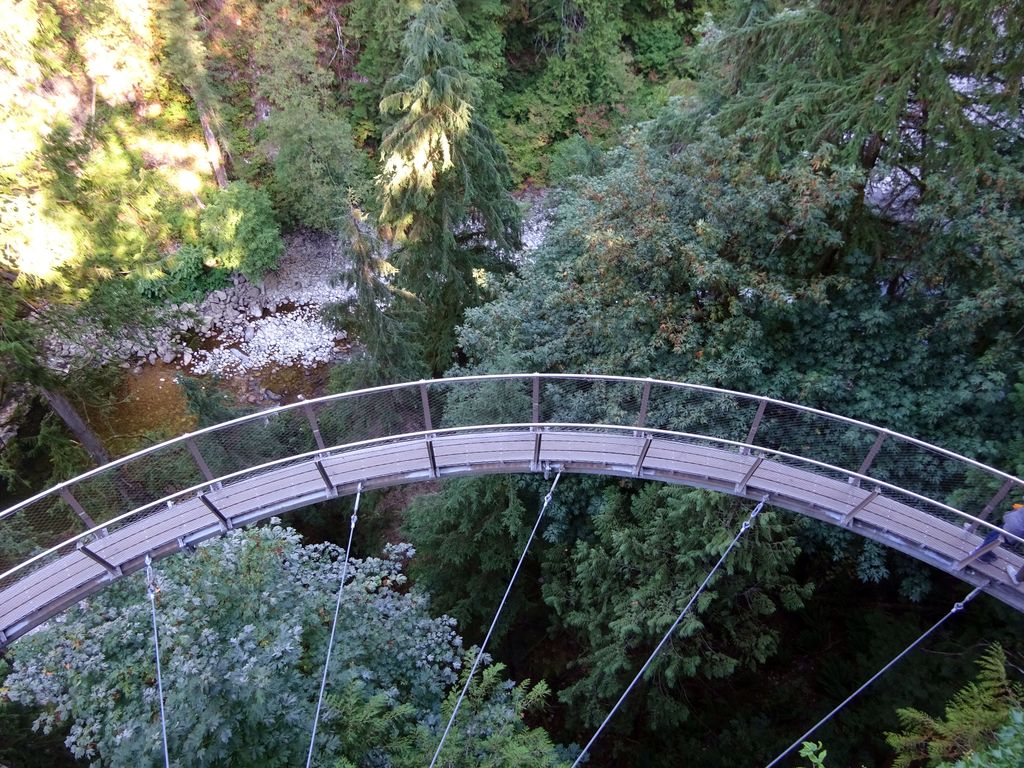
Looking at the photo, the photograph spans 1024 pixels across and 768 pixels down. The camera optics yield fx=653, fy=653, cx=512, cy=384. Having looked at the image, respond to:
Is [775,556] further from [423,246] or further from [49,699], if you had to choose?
[423,246]

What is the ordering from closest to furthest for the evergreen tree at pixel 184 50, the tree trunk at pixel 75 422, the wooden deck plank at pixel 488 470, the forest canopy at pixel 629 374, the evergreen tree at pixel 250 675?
1. the evergreen tree at pixel 250 675
2. the forest canopy at pixel 629 374
3. the wooden deck plank at pixel 488 470
4. the tree trunk at pixel 75 422
5. the evergreen tree at pixel 184 50

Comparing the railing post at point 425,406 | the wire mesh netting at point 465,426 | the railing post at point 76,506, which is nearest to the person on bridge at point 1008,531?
the wire mesh netting at point 465,426

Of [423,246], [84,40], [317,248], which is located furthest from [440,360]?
[84,40]

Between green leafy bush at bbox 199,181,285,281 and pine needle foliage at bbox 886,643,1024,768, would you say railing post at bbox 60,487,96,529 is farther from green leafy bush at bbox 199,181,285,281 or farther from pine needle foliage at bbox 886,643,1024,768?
green leafy bush at bbox 199,181,285,281

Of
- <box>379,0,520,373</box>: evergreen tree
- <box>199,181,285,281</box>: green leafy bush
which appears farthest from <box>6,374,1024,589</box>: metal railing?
<box>199,181,285,281</box>: green leafy bush

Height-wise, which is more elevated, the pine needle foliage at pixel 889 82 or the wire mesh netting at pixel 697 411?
the pine needle foliage at pixel 889 82

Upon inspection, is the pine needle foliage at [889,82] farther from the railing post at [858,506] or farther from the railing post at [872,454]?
the railing post at [858,506]

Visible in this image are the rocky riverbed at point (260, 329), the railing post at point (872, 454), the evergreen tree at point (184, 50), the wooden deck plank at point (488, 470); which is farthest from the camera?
the rocky riverbed at point (260, 329)
